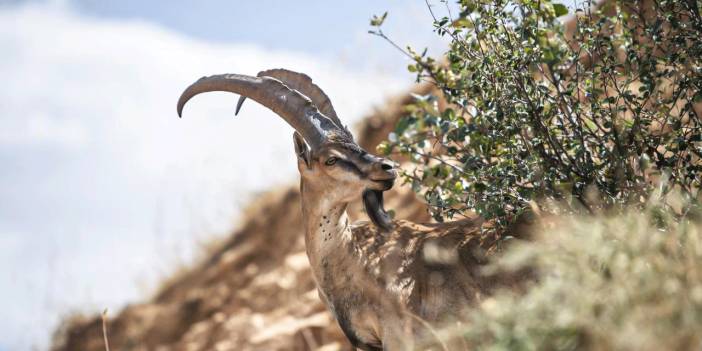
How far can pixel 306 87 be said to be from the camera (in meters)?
6.43

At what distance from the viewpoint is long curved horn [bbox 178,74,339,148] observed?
601 centimetres

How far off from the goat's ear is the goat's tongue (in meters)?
0.47

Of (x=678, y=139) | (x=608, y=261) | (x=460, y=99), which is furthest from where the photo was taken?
(x=460, y=99)

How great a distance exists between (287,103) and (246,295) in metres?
8.07

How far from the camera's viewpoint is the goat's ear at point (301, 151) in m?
5.98

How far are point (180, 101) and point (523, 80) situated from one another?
2.57 m

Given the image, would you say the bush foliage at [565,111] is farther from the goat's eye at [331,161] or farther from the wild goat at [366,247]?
the goat's eye at [331,161]

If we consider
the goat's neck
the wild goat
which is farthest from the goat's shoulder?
the goat's neck

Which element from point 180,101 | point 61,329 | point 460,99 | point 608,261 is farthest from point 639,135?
point 61,329

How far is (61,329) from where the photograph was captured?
15352mm

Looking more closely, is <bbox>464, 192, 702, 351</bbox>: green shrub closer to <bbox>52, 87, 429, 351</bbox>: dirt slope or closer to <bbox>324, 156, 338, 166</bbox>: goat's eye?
<bbox>324, 156, 338, 166</bbox>: goat's eye

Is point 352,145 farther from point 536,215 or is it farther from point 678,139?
point 678,139

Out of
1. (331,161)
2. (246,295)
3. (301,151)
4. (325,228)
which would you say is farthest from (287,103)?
(246,295)

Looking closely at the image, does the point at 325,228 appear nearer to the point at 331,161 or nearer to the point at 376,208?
the point at 376,208
